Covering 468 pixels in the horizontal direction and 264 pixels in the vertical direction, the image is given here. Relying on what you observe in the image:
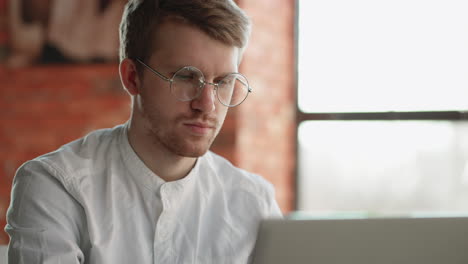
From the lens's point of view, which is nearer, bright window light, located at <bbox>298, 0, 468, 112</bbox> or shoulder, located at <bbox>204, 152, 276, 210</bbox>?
shoulder, located at <bbox>204, 152, 276, 210</bbox>

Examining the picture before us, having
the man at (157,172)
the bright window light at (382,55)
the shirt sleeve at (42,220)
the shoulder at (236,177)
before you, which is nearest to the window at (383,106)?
the bright window light at (382,55)

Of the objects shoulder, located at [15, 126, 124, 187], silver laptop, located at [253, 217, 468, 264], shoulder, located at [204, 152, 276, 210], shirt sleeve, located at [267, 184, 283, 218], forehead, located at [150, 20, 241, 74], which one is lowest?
shirt sleeve, located at [267, 184, 283, 218]

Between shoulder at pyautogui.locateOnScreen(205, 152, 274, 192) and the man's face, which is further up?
the man's face

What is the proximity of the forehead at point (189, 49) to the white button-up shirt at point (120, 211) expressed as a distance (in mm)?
269

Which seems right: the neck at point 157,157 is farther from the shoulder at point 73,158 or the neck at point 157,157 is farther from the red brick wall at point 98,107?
the red brick wall at point 98,107

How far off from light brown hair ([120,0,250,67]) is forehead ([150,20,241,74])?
0.7 inches

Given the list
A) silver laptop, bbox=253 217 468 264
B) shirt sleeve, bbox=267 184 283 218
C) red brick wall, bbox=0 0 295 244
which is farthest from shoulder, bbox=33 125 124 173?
red brick wall, bbox=0 0 295 244

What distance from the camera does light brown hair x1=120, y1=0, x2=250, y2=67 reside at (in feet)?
4.84

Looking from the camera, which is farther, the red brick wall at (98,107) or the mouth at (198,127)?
the red brick wall at (98,107)

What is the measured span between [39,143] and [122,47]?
187 cm

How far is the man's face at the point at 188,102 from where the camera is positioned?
1.45 m

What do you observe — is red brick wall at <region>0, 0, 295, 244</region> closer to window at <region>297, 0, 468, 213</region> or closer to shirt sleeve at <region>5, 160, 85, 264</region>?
window at <region>297, 0, 468, 213</region>

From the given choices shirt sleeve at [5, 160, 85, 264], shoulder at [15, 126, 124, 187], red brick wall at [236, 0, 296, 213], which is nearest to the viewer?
shirt sleeve at [5, 160, 85, 264]

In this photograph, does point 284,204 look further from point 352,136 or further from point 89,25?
point 89,25
